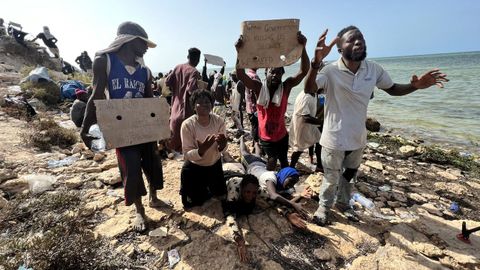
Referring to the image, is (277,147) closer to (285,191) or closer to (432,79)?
(285,191)

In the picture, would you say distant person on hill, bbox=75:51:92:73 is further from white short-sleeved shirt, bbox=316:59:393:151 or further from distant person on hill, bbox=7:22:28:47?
white short-sleeved shirt, bbox=316:59:393:151

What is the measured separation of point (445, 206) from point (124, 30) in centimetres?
443

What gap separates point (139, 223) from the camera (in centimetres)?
272

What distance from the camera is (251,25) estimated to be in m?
2.79

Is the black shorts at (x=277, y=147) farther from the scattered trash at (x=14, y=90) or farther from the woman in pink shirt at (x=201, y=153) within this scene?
the scattered trash at (x=14, y=90)

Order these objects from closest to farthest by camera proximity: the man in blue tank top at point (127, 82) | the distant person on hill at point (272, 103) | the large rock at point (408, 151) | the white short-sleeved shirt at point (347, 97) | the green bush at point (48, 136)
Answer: the man in blue tank top at point (127, 82)
the white short-sleeved shirt at point (347, 97)
the distant person on hill at point (272, 103)
the green bush at point (48, 136)
the large rock at point (408, 151)

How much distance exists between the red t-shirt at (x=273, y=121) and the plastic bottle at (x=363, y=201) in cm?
126

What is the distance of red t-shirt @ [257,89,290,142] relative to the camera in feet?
11.1

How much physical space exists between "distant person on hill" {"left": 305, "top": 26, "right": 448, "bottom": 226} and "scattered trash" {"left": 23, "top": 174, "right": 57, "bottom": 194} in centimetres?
343

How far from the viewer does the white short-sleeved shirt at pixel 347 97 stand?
2547 millimetres

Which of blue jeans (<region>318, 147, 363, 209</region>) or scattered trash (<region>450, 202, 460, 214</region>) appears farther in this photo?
scattered trash (<region>450, 202, 460, 214</region>)

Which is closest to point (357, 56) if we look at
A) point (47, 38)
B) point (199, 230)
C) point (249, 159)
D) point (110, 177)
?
point (249, 159)

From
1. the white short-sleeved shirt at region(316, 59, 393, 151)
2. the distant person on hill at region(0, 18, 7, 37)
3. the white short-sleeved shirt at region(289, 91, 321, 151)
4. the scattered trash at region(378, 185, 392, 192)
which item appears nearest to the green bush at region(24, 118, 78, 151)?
the white short-sleeved shirt at region(289, 91, 321, 151)

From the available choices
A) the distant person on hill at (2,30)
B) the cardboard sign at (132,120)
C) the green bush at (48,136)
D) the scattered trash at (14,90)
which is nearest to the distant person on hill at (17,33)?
the distant person on hill at (2,30)
